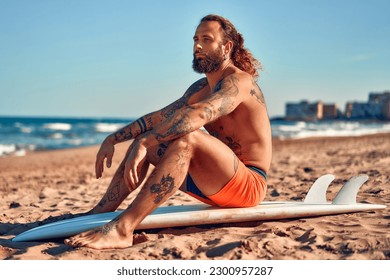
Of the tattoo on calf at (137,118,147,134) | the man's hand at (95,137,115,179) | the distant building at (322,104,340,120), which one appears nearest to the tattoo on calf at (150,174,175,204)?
the man's hand at (95,137,115,179)

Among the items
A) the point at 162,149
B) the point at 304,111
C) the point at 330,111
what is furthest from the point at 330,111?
the point at 162,149

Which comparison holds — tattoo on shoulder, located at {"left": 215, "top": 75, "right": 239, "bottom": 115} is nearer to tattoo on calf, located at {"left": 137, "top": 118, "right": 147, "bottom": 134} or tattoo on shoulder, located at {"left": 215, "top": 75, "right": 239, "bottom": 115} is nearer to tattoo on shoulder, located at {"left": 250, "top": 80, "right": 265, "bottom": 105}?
tattoo on shoulder, located at {"left": 250, "top": 80, "right": 265, "bottom": 105}

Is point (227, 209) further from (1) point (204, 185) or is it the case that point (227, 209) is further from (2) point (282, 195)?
(2) point (282, 195)

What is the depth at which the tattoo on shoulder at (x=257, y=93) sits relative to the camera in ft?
10.8

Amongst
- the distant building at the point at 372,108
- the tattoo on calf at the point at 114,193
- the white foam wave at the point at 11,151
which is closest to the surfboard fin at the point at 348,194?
the tattoo on calf at the point at 114,193

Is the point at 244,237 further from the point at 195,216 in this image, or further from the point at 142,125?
the point at 142,125

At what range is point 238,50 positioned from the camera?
350 cm

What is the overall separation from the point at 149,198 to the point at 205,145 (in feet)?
1.54

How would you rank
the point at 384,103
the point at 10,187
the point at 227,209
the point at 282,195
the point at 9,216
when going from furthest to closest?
the point at 384,103 < the point at 10,187 < the point at 282,195 < the point at 9,216 < the point at 227,209

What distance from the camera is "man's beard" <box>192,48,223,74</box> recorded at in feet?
11.0

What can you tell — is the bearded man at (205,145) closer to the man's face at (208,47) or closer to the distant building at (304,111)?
the man's face at (208,47)

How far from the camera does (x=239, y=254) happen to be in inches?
111
